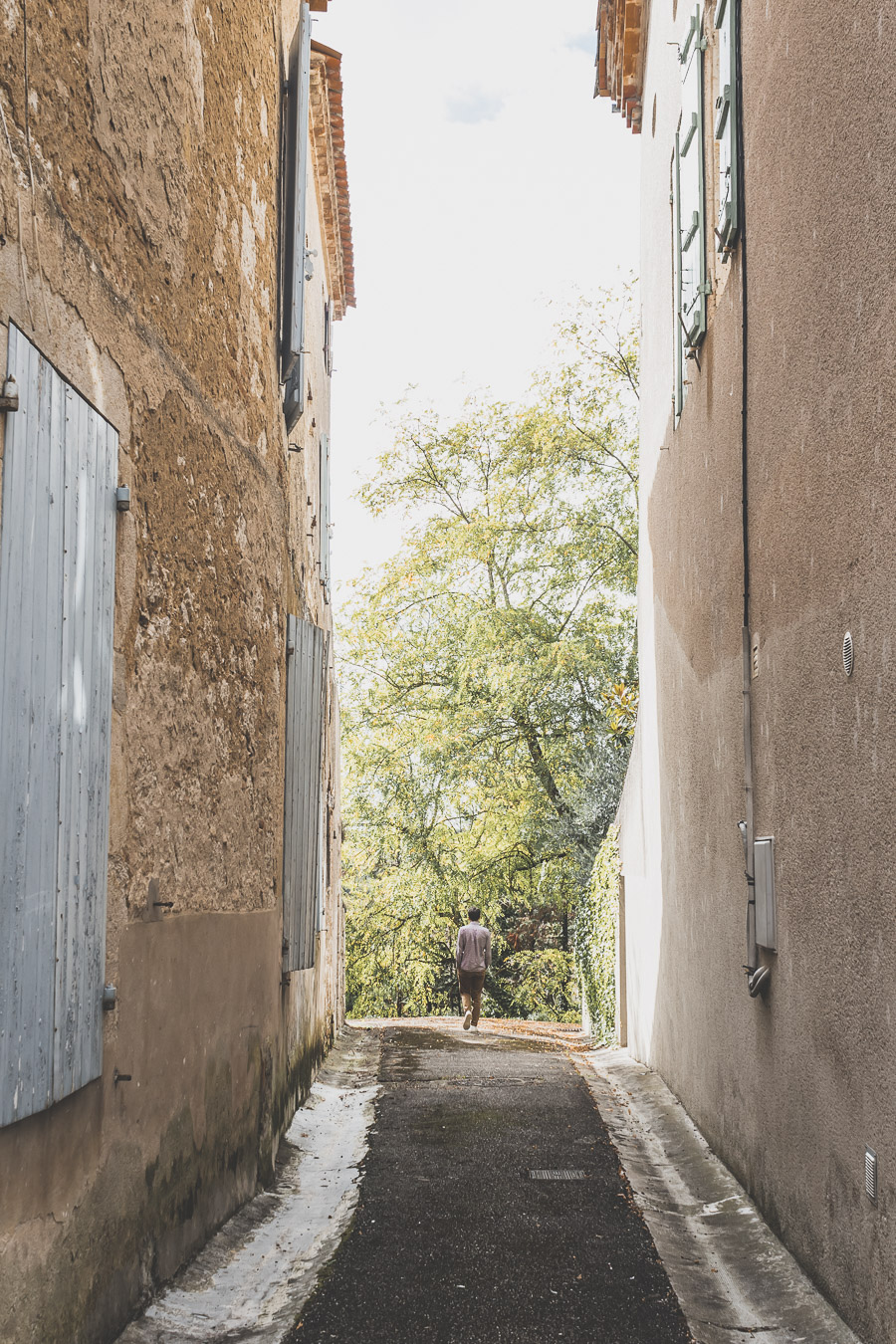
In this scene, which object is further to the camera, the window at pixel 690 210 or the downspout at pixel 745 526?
the window at pixel 690 210

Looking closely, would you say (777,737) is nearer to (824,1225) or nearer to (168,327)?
(824,1225)

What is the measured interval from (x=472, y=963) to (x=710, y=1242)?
28.8 ft

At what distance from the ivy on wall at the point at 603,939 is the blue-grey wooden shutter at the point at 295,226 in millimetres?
7115

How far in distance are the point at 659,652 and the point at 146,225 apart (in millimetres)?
6014

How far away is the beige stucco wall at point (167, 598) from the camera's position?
3.61m

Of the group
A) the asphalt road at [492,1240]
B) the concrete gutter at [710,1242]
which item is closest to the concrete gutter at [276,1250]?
the asphalt road at [492,1240]

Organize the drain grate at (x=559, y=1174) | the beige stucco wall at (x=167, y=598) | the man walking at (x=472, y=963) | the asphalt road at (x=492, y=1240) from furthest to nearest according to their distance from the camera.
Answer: the man walking at (x=472, y=963) → the drain grate at (x=559, y=1174) → the asphalt road at (x=492, y=1240) → the beige stucco wall at (x=167, y=598)

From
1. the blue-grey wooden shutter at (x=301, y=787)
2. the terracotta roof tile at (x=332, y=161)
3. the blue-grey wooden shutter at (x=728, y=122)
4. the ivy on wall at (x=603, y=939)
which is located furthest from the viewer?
the ivy on wall at (x=603, y=939)

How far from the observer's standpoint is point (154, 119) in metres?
4.80

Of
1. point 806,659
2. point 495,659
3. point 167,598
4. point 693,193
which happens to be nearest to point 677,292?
point 693,193

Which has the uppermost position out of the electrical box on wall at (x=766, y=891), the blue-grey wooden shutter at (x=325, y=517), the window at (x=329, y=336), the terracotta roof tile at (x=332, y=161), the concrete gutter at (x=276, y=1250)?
the terracotta roof tile at (x=332, y=161)

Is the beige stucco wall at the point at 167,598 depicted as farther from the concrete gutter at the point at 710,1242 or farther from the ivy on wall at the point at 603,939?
the ivy on wall at the point at 603,939

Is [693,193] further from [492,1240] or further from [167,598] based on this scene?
[492,1240]

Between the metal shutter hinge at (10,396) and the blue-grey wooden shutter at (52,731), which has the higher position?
the metal shutter hinge at (10,396)
